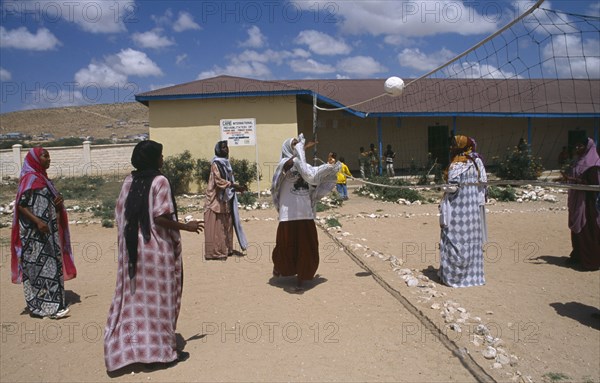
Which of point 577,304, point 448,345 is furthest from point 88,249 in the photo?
point 577,304

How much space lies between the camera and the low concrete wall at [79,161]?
905 inches

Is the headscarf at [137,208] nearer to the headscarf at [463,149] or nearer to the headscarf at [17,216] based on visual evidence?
the headscarf at [17,216]

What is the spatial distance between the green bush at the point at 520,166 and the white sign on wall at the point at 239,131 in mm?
8466

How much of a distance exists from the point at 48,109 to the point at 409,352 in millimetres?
71460

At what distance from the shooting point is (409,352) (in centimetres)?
411

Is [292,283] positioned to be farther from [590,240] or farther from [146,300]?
[590,240]

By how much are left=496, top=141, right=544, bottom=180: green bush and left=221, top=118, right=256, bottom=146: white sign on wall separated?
27.8 feet

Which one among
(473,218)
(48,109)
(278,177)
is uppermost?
(48,109)

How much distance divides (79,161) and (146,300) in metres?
22.4

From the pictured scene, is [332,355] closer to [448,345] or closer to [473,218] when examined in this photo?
[448,345]

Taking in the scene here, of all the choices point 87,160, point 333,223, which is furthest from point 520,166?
point 87,160

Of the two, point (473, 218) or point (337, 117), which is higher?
point (337, 117)

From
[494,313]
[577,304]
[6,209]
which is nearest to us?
[494,313]

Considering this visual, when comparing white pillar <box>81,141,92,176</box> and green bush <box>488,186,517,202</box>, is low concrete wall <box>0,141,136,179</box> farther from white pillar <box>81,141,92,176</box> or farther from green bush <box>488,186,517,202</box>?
green bush <box>488,186,517,202</box>
